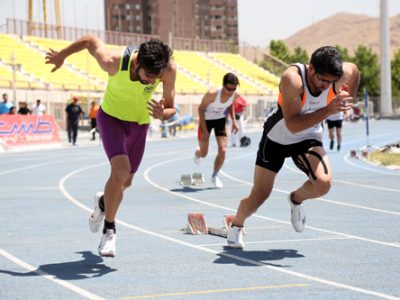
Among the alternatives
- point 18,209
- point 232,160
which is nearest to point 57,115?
point 232,160

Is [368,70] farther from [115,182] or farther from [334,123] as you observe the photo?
[115,182]

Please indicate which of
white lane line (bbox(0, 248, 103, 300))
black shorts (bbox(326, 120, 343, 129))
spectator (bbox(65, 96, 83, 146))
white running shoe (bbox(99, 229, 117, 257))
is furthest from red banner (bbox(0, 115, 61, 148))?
white running shoe (bbox(99, 229, 117, 257))

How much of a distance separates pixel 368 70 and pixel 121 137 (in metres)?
108

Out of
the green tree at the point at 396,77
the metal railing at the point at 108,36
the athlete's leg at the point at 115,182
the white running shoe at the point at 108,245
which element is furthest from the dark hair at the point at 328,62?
the green tree at the point at 396,77

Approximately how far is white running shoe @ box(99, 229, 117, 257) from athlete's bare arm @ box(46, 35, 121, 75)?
4.21 ft

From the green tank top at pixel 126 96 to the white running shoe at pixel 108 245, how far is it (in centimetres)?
97

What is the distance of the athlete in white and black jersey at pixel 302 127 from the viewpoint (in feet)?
23.2

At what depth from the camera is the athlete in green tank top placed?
22.9 ft

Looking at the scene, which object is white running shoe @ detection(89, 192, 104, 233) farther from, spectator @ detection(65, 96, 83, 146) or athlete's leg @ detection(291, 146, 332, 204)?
spectator @ detection(65, 96, 83, 146)

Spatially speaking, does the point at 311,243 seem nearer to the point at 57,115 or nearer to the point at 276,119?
the point at 276,119

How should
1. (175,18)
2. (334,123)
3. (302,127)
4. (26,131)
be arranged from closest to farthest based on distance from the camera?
1. (302,127)
2. (334,123)
3. (26,131)
4. (175,18)

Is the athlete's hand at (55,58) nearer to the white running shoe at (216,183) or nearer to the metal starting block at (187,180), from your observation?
the white running shoe at (216,183)

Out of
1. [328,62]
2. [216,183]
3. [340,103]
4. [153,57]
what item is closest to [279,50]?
[216,183]

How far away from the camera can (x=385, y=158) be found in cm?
2230
